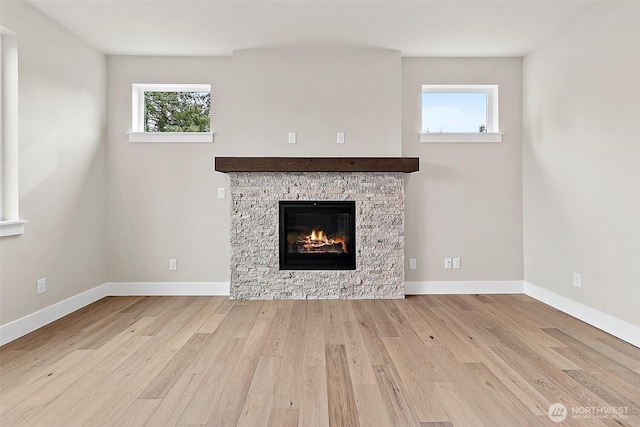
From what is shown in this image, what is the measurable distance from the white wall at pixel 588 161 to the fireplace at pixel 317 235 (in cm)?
198

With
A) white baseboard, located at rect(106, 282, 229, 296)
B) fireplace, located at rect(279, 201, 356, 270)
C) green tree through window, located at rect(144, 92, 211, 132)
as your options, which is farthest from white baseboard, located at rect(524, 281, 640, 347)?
green tree through window, located at rect(144, 92, 211, 132)

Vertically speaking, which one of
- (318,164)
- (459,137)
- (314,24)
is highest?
(314,24)

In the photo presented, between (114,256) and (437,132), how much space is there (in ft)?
12.7

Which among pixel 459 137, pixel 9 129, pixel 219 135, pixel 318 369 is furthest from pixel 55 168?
pixel 459 137

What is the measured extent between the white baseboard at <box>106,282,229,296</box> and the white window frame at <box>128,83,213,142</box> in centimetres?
160

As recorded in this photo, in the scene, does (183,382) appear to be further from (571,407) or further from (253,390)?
(571,407)

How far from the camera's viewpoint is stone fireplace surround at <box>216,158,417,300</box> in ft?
14.1

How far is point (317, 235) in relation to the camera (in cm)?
449

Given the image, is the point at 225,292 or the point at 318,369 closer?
the point at 318,369

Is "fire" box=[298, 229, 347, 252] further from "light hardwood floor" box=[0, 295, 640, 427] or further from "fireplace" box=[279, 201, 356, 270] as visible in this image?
"light hardwood floor" box=[0, 295, 640, 427]

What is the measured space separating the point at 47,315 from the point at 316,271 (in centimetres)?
247

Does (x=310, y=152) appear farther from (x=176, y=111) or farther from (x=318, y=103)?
(x=176, y=111)

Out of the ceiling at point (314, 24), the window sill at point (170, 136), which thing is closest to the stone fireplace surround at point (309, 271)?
the window sill at point (170, 136)

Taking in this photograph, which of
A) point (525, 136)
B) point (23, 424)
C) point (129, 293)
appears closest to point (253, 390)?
point (23, 424)
